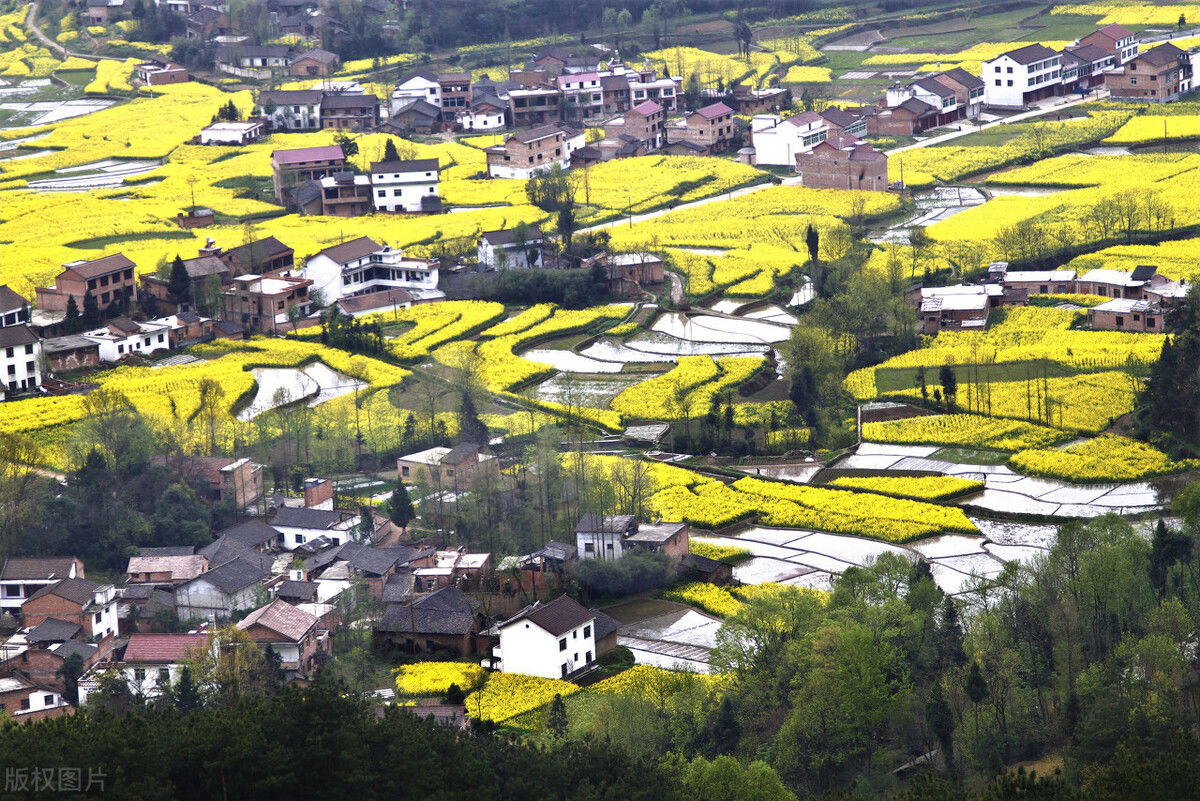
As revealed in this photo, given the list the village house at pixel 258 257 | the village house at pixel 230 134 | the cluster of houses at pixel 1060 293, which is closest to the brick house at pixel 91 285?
the village house at pixel 258 257

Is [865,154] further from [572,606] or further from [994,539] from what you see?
[572,606]

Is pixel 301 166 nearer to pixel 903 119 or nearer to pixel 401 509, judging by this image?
pixel 903 119

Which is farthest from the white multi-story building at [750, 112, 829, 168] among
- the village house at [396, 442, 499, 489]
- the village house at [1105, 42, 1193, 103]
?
the village house at [396, 442, 499, 489]

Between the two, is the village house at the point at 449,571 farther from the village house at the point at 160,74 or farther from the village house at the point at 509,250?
the village house at the point at 160,74

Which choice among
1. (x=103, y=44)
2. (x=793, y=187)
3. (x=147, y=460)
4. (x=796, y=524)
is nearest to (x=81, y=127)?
(x=103, y=44)

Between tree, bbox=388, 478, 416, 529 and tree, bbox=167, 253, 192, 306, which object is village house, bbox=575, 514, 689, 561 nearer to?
tree, bbox=388, 478, 416, 529

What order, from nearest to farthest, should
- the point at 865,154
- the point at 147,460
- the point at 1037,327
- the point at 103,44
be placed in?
the point at 147,460, the point at 1037,327, the point at 865,154, the point at 103,44

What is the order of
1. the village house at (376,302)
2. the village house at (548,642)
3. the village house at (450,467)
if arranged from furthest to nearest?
the village house at (376,302), the village house at (450,467), the village house at (548,642)
